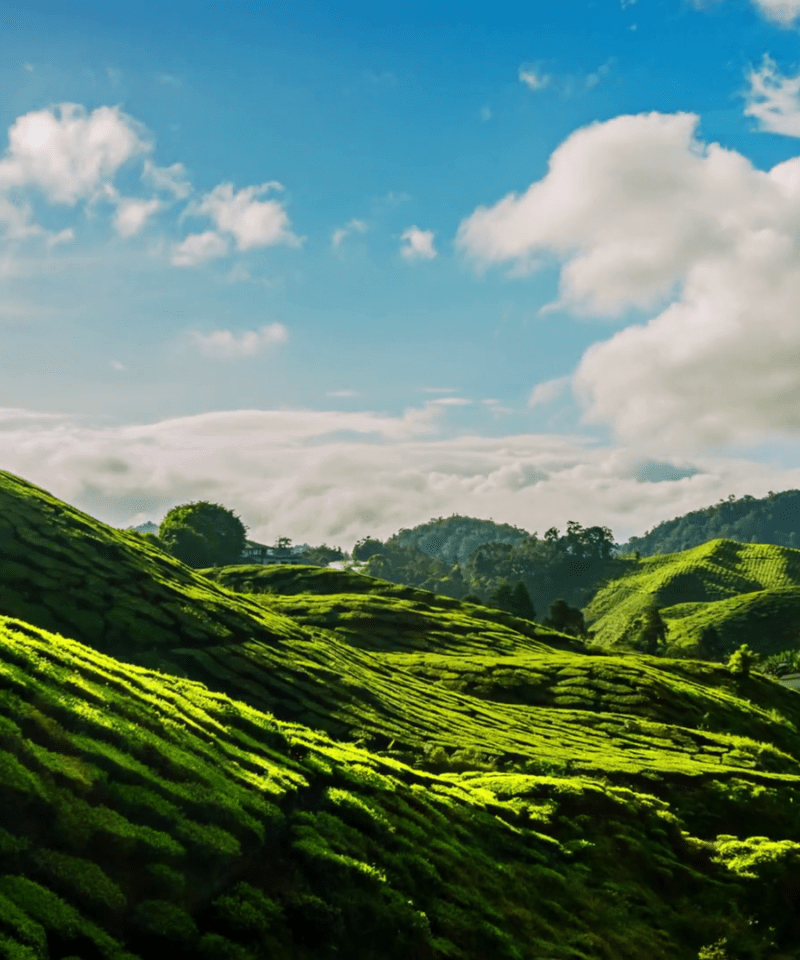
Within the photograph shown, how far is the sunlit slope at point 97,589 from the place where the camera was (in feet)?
149

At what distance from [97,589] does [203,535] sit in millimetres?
109326

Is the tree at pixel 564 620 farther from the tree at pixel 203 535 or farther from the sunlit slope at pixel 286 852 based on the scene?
the sunlit slope at pixel 286 852

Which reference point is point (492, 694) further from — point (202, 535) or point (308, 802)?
point (202, 535)

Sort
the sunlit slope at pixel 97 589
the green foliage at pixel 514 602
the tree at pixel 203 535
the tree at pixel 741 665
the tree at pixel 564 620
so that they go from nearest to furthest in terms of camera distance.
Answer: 1. the sunlit slope at pixel 97 589
2. the tree at pixel 741 665
3. the tree at pixel 564 620
4. the green foliage at pixel 514 602
5. the tree at pixel 203 535

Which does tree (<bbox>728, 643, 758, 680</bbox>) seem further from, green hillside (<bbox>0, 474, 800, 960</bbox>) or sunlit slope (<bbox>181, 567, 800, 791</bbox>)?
green hillside (<bbox>0, 474, 800, 960</bbox>)

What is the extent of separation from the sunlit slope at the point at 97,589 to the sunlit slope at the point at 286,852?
16728mm

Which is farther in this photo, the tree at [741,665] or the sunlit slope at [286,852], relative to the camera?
the tree at [741,665]

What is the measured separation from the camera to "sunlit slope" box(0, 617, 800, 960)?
17375 mm

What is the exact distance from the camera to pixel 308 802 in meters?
25.7

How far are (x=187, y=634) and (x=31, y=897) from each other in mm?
34300

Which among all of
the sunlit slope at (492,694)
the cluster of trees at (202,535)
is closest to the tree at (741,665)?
the sunlit slope at (492,694)

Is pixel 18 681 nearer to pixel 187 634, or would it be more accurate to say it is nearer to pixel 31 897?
pixel 31 897

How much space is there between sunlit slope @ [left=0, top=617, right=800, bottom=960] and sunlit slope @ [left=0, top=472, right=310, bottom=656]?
16728mm

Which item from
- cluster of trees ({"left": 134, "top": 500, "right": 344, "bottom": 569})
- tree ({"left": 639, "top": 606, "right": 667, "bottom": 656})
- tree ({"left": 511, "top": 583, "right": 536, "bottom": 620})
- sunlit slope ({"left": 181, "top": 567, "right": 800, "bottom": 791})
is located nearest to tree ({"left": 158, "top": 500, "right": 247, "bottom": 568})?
cluster of trees ({"left": 134, "top": 500, "right": 344, "bottom": 569})
